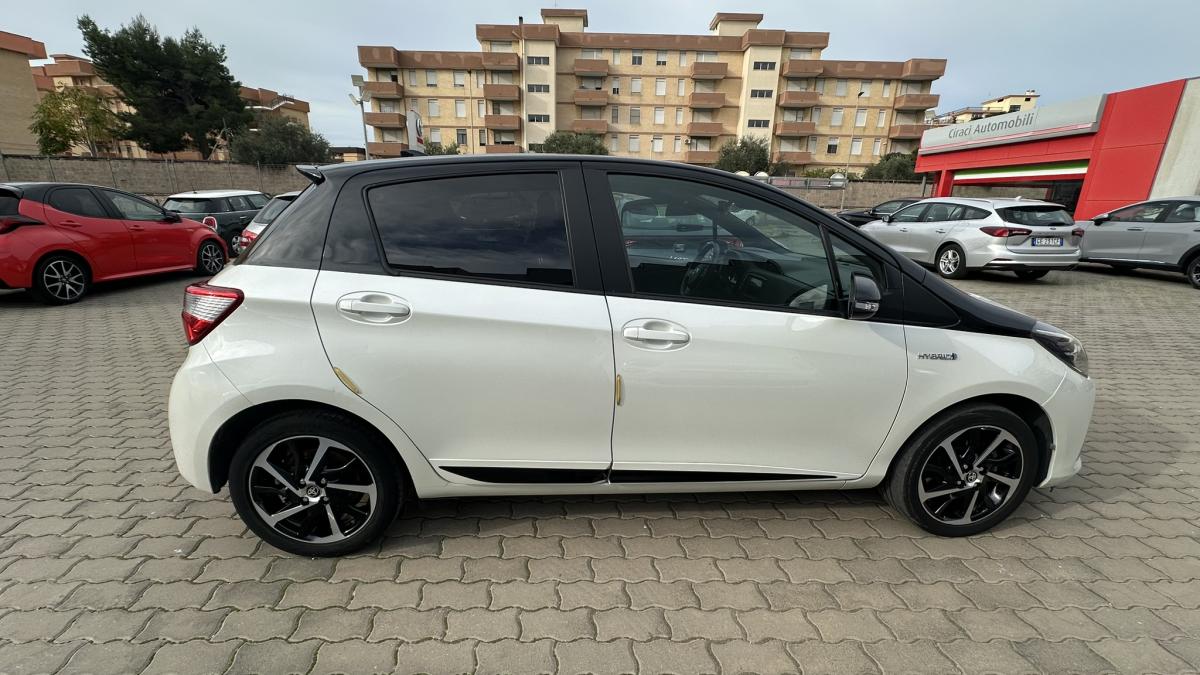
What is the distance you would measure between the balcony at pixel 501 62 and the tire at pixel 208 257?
51.4 m

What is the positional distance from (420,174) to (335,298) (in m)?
0.63

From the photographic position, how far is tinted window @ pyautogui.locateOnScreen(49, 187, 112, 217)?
7.23m

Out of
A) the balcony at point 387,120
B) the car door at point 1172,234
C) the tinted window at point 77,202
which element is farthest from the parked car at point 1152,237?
the balcony at point 387,120

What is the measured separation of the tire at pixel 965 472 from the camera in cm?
249

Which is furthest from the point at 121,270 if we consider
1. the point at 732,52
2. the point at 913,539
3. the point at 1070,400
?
the point at 732,52

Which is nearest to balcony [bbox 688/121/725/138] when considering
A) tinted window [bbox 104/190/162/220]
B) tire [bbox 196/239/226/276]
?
tire [bbox 196/239/226/276]

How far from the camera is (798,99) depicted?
54938 millimetres

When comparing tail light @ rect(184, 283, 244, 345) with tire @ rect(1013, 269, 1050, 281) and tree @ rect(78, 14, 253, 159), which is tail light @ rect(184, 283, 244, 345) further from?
tree @ rect(78, 14, 253, 159)

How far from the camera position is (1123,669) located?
1936mm

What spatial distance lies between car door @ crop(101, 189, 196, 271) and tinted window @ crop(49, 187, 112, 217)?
9.1 inches

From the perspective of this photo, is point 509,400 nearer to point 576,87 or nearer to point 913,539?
point 913,539

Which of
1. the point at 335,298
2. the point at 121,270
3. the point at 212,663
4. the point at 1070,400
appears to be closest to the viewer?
the point at 212,663

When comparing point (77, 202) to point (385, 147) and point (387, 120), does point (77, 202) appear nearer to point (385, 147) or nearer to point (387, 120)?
point (387, 120)

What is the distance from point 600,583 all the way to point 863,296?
1.62 meters
